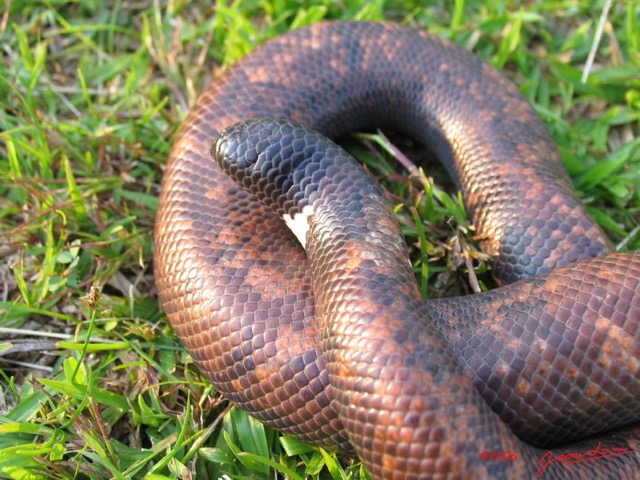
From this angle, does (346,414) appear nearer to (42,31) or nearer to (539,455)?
(539,455)

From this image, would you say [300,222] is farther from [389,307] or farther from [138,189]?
[138,189]

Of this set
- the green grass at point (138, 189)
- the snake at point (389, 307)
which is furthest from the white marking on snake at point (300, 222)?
the green grass at point (138, 189)

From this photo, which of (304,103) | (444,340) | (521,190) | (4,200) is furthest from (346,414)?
(4,200)

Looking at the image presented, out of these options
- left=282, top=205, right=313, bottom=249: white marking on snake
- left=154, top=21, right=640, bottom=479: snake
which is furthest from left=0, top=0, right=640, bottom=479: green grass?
left=282, top=205, right=313, bottom=249: white marking on snake

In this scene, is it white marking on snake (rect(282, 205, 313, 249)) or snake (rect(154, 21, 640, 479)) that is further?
white marking on snake (rect(282, 205, 313, 249))

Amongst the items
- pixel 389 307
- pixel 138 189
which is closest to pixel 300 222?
pixel 389 307

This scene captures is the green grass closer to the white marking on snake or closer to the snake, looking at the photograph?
the snake
